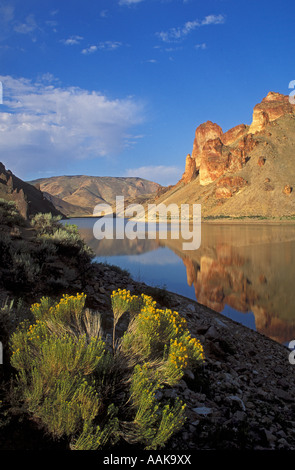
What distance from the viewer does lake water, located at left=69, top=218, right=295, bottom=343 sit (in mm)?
9062

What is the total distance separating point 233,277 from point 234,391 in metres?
10.3

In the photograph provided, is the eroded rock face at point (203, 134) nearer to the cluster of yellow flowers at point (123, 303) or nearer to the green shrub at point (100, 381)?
the cluster of yellow flowers at point (123, 303)

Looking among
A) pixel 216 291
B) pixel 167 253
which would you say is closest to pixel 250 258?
pixel 167 253

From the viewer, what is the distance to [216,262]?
17859 millimetres

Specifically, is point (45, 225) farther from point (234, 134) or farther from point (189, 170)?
point (234, 134)

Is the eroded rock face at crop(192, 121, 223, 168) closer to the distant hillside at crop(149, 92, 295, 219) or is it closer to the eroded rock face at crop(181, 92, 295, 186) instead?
the eroded rock face at crop(181, 92, 295, 186)

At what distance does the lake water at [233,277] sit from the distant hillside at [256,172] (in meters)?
42.9

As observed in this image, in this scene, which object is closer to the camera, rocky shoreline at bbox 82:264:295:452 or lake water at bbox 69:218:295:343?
rocky shoreline at bbox 82:264:295:452

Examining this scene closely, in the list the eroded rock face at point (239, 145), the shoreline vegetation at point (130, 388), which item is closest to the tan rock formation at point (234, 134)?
the eroded rock face at point (239, 145)

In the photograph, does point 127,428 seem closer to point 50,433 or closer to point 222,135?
point 50,433

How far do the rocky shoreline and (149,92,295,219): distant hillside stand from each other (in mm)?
56645

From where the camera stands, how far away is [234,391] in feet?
13.8

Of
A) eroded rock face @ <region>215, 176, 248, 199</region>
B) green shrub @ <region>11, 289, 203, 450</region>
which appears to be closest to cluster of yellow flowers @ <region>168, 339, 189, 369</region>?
green shrub @ <region>11, 289, 203, 450</region>

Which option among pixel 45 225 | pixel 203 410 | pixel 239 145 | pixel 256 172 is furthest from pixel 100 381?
pixel 239 145
